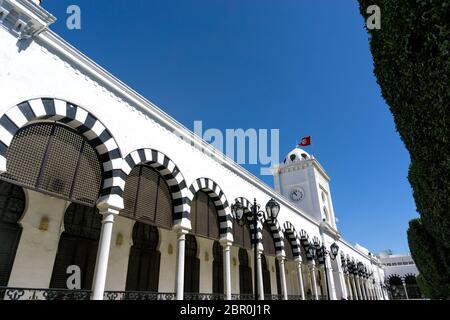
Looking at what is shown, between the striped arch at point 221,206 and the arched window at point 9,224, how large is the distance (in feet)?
17.4

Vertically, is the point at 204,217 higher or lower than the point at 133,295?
higher

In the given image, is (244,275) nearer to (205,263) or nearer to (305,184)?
(205,263)

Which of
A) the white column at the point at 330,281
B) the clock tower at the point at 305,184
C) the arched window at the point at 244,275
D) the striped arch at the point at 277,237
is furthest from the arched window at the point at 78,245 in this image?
the clock tower at the point at 305,184

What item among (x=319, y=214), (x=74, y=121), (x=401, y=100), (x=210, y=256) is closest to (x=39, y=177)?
(x=74, y=121)

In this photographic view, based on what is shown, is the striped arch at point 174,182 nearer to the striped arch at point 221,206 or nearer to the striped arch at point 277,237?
the striped arch at point 221,206

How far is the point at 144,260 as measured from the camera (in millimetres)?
9484

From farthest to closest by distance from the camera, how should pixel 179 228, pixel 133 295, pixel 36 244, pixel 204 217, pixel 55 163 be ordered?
pixel 204 217 → pixel 179 228 → pixel 133 295 → pixel 36 244 → pixel 55 163

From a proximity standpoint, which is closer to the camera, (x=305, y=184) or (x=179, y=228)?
(x=179, y=228)

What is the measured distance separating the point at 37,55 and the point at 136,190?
3839mm

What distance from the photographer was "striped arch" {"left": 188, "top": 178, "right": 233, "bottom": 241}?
1023 cm

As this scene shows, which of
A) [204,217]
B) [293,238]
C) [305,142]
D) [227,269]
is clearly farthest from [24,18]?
[305,142]

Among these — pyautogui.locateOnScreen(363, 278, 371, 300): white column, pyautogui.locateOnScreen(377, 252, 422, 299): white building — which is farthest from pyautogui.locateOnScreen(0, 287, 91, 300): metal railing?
pyautogui.locateOnScreen(377, 252, 422, 299): white building

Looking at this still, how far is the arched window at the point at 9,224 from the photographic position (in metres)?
6.54

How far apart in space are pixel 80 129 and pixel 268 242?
10.2 metres
